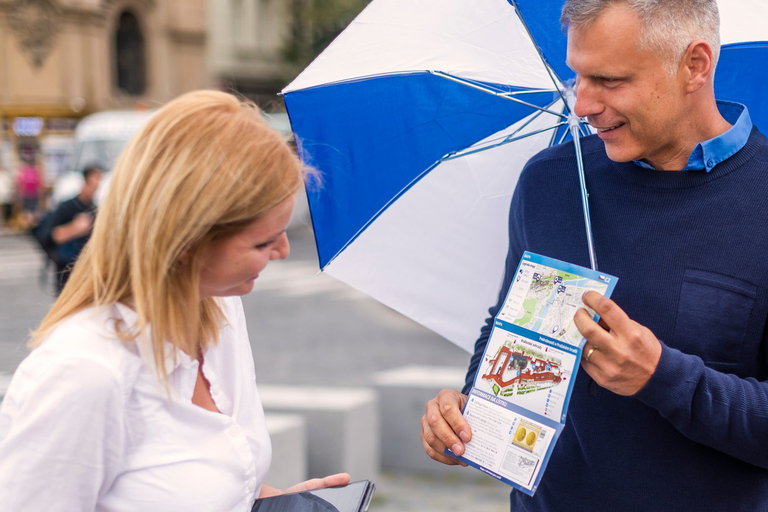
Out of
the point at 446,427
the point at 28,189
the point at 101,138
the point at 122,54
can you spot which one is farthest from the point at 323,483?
the point at 122,54

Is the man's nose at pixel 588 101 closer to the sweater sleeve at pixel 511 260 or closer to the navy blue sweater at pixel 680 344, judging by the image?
the navy blue sweater at pixel 680 344

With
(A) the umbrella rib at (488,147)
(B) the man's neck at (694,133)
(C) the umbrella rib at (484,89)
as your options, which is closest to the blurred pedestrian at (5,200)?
(A) the umbrella rib at (488,147)

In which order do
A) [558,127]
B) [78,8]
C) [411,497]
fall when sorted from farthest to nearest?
[78,8]
[411,497]
[558,127]

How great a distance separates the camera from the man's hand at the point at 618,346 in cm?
153

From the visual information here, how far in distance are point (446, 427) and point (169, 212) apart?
0.77m

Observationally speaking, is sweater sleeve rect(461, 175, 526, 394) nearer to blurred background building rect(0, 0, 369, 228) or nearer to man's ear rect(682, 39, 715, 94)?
man's ear rect(682, 39, 715, 94)

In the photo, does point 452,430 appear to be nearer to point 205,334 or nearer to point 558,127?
point 205,334

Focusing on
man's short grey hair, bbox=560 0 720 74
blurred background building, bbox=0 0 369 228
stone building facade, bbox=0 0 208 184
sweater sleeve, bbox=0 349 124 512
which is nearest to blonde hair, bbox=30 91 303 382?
sweater sleeve, bbox=0 349 124 512

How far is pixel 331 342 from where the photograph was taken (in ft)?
28.6

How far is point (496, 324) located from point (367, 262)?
0.70 metres

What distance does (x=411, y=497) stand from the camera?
4574 mm

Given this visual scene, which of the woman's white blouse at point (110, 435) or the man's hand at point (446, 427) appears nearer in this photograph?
the woman's white blouse at point (110, 435)

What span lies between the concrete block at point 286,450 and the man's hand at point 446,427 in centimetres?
207

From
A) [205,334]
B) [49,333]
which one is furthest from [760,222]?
[49,333]
